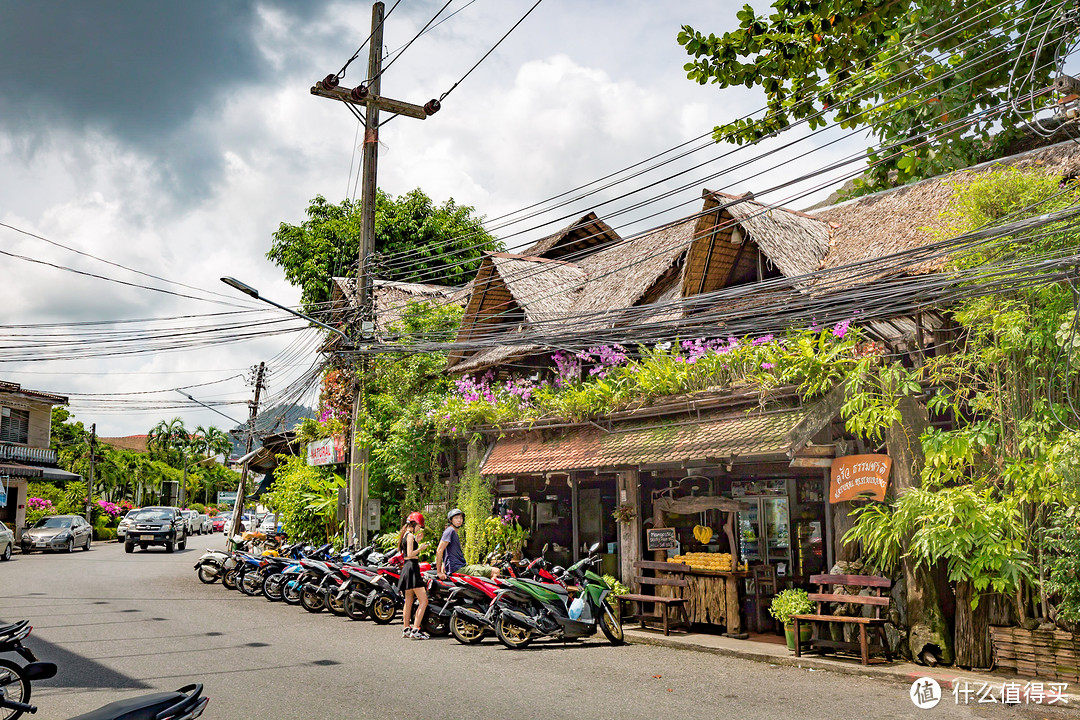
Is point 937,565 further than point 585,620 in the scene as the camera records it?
No

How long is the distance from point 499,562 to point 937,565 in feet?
21.7

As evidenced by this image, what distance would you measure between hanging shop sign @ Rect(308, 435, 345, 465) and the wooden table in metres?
11.1

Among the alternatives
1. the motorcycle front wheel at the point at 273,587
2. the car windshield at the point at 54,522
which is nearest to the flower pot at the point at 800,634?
the motorcycle front wheel at the point at 273,587

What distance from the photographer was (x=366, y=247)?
17.3 m

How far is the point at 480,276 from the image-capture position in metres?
20.9

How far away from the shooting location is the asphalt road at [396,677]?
756 centimetres

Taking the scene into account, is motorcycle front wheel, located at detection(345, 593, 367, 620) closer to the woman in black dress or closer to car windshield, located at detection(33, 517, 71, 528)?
the woman in black dress

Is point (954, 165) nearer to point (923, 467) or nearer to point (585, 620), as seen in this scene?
point (923, 467)

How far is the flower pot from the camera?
1075cm

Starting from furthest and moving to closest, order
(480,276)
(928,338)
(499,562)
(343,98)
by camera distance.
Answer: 1. (480,276)
2. (343,98)
3. (499,562)
4. (928,338)

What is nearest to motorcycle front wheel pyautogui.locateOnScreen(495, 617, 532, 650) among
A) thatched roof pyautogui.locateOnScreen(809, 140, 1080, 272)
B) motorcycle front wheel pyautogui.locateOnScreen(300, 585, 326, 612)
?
motorcycle front wheel pyautogui.locateOnScreen(300, 585, 326, 612)

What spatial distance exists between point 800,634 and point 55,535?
1255 inches

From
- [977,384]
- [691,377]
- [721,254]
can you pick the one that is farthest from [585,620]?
[721,254]

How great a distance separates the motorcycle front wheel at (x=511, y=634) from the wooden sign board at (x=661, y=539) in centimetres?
334
